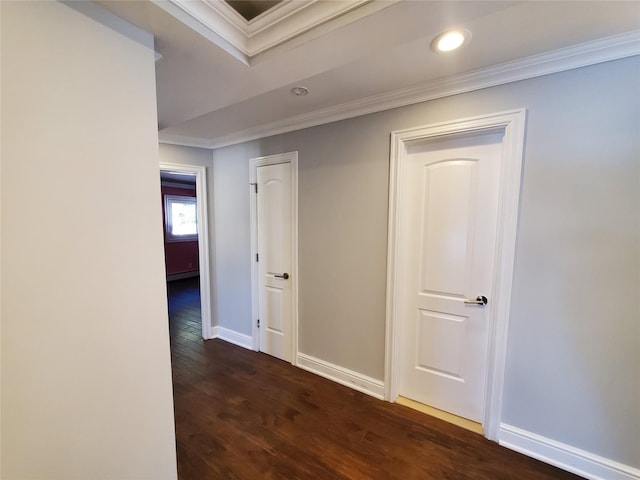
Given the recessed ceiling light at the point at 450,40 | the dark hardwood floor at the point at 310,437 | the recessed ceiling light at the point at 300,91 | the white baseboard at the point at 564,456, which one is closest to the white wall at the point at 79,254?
the dark hardwood floor at the point at 310,437

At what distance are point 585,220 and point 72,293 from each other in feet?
7.97

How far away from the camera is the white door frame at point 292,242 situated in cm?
259

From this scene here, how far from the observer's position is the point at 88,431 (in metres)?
0.97

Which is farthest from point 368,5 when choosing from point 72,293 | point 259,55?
point 72,293

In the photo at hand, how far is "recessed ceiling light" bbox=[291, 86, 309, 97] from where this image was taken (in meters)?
1.85

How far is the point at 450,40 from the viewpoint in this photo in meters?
1.35

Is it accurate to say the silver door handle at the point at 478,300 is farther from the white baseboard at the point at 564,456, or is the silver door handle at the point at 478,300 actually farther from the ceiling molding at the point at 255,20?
the ceiling molding at the point at 255,20

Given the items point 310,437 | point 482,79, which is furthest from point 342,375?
point 482,79

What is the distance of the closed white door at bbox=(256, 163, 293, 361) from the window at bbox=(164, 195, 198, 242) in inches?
153

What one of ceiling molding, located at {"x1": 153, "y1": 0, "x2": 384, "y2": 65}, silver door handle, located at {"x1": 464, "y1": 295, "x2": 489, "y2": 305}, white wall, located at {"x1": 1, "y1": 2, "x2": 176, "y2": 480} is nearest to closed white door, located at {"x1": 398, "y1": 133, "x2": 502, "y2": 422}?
silver door handle, located at {"x1": 464, "y1": 295, "x2": 489, "y2": 305}

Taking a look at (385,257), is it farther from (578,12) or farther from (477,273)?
(578,12)

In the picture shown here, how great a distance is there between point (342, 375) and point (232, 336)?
1.56 m

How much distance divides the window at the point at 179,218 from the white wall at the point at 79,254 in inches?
214

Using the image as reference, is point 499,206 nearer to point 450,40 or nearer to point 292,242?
point 450,40
